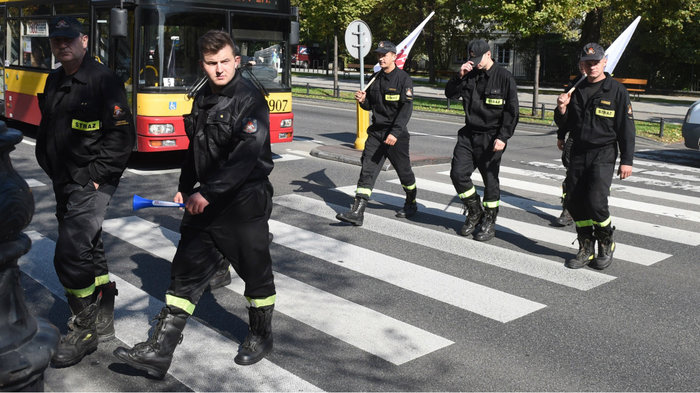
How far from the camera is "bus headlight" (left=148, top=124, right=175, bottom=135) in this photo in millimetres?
10445

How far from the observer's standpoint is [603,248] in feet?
21.0

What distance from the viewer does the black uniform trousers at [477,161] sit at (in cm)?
724

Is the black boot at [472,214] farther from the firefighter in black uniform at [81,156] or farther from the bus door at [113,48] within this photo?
the bus door at [113,48]

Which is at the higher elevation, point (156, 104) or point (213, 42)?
point (213, 42)

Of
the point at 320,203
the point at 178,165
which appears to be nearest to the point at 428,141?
the point at 178,165

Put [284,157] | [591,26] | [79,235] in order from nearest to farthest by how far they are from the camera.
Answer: [79,235]
[284,157]
[591,26]

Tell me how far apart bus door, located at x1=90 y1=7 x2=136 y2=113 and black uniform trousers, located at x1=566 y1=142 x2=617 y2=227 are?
6.57m

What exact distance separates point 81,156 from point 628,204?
7005mm

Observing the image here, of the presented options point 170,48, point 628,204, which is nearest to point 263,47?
point 170,48

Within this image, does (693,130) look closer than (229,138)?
No

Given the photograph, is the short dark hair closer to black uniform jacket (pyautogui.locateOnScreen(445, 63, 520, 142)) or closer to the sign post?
black uniform jacket (pyautogui.locateOnScreen(445, 63, 520, 142))

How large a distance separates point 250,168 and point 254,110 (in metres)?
0.32

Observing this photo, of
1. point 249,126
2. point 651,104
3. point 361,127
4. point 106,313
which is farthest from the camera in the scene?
point 651,104

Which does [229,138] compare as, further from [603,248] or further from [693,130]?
[693,130]
